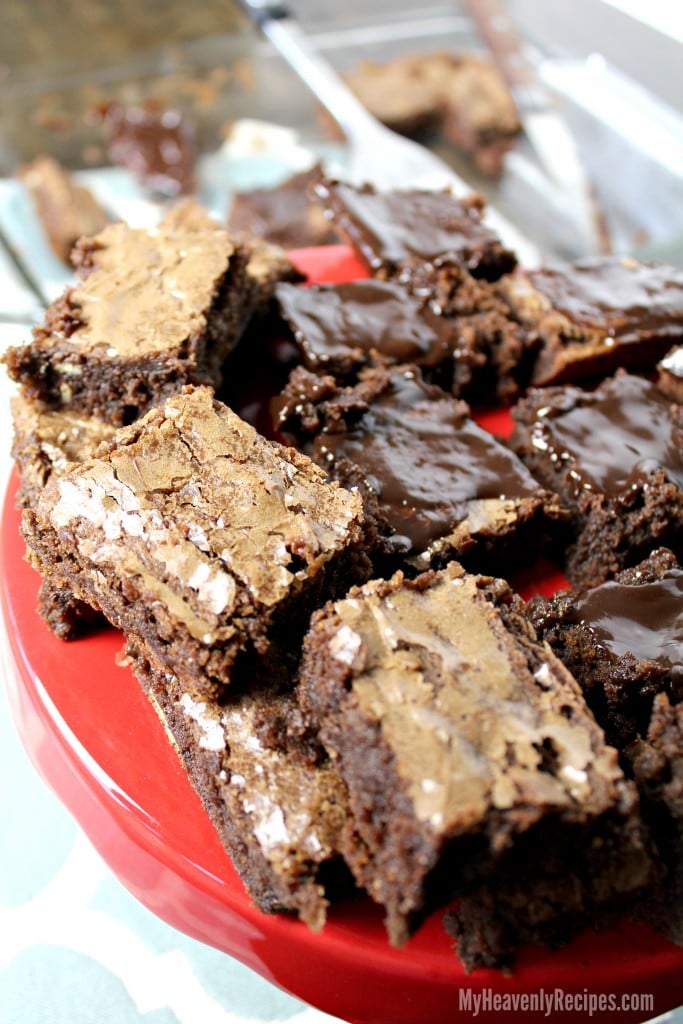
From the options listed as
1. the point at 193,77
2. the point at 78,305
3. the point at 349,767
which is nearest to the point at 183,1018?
the point at 349,767

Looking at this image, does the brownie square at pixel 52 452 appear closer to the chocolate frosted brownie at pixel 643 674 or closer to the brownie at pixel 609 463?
the chocolate frosted brownie at pixel 643 674

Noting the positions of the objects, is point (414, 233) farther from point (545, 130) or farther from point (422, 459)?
point (545, 130)

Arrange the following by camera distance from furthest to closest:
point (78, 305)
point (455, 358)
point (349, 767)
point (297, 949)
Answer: point (455, 358)
point (78, 305)
point (297, 949)
point (349, 767)

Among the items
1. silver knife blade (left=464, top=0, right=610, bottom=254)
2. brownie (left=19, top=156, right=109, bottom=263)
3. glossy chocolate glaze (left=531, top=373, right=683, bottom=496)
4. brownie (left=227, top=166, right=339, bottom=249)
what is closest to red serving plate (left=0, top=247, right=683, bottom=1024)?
glossy chocolate glaze (left=531, top=373, right=683, bottom=496)

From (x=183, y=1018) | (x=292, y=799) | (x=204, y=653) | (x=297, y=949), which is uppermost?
(x=204, y=653)

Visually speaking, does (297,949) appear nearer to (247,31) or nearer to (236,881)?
(236,881)

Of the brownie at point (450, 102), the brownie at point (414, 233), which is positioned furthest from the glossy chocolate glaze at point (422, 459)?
the brownie at point (450, 102)

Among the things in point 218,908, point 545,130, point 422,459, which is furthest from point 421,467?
point 545,130
